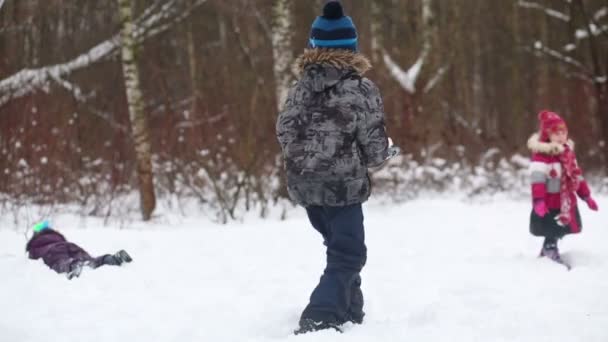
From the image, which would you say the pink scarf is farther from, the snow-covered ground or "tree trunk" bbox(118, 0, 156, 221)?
"tree trunk" bbox(118, 0, 156, 221)

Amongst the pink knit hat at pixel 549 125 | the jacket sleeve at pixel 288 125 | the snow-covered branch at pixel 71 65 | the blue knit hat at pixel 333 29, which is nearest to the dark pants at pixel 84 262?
the jacket sleeve at pixel 288 125

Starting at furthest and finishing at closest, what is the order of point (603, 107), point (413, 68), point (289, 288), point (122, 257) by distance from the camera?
1. point (413, 68)
2. point (603, 107)
3. point (122, 257)
4. point (289, 288)

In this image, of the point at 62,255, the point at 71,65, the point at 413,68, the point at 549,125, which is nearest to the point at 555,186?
the point at 549,125

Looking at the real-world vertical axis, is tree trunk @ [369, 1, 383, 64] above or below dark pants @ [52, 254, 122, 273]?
above

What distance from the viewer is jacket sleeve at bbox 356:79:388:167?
147 inches

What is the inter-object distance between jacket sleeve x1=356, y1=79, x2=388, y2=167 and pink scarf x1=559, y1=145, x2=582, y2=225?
100 inches

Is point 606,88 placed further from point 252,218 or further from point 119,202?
point 119,202

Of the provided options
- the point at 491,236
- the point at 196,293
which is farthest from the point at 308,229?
the point at 196,293

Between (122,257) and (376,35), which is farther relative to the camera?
(376,35)

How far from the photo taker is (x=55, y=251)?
541 cm

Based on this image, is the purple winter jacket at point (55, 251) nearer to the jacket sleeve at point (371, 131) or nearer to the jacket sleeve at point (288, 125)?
the jacket sleeve at point (288, 125)

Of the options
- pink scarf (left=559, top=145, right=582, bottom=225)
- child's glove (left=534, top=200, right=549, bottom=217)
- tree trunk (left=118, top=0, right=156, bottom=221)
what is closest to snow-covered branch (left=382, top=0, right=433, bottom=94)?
tree trunk (left=118, top=0, right=156, bottom=221)

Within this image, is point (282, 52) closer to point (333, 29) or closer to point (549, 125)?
point (549, 125)

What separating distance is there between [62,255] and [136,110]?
4.77 m
